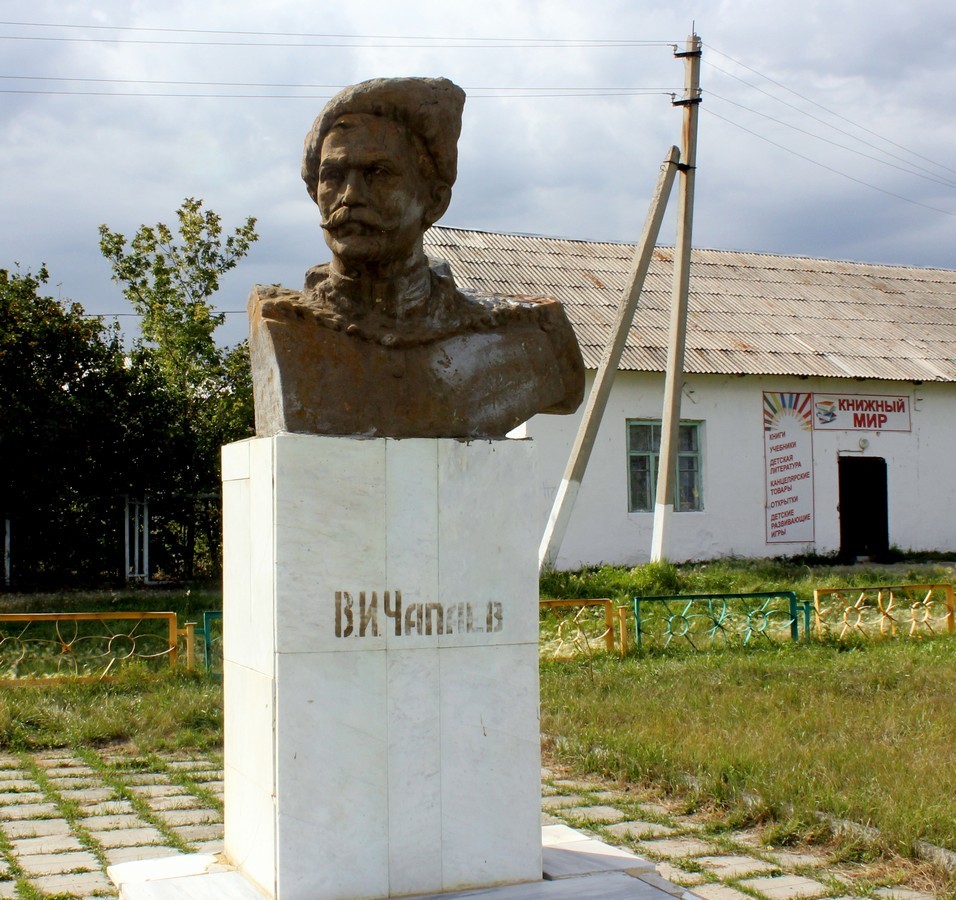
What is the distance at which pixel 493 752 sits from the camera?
336cm

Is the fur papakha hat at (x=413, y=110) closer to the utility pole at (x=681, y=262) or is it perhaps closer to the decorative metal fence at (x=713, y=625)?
the decorative metal fence at (x=713, y=625)

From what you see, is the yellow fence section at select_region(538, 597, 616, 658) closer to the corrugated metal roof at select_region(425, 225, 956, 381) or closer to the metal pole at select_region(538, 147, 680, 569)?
the metal pole at select_region(538, 147, 680, 569)

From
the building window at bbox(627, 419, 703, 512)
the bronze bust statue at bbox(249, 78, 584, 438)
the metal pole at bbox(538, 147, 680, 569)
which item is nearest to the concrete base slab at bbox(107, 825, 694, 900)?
the bronze bust statue at bbox(249, 78, 584, 438)

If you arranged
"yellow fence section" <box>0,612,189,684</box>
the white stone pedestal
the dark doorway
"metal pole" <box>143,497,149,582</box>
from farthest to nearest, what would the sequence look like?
the dark doorway → "metal pole" <box>143,497,149,582</box> → "yellow fence section" <box>0,612,189,684</box> → the white stone pedestal

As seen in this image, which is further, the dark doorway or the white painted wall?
the dark doorway

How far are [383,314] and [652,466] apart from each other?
10.9 m

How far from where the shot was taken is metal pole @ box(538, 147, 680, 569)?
35.4ft

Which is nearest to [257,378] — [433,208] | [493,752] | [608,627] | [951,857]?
[433,208]

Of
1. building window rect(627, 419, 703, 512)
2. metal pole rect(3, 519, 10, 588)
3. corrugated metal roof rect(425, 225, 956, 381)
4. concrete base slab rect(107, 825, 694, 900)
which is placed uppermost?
corrugated metal roof rect(425, 225, 956, 381)

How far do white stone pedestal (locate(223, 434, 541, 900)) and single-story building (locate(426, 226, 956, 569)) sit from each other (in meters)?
9.47

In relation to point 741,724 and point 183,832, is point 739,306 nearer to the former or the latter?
point 741,724

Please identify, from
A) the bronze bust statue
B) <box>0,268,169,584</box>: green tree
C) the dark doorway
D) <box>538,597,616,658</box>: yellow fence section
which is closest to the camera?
the bronze bust statue

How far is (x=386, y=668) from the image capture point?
3.28 meters

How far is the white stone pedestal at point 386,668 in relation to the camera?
10.4 feet
